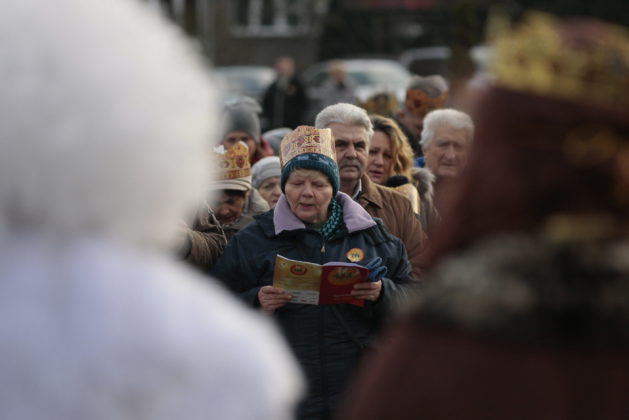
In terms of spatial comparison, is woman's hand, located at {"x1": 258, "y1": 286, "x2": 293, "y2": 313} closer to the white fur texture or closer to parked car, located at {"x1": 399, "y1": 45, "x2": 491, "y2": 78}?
the white fur texture

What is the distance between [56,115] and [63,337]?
365 millimetres

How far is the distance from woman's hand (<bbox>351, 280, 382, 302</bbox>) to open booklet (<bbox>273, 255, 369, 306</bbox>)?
0.02 meters

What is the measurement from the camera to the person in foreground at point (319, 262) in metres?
5.55

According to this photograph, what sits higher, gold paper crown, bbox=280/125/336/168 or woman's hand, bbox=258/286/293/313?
gold paper crown, bbox=280/125/336/168

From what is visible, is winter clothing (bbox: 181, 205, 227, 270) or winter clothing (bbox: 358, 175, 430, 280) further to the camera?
winter clothing (bbox: 358, 175, 430, 280)

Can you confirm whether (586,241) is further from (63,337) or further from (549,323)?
(63,337)

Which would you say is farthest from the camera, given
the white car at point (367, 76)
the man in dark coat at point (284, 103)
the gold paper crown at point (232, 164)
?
the white car at point (367, 76)

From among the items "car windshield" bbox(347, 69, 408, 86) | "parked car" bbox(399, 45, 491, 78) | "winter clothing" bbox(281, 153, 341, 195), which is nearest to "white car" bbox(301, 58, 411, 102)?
"car windshield" bbox(347, 69, 408, 86)

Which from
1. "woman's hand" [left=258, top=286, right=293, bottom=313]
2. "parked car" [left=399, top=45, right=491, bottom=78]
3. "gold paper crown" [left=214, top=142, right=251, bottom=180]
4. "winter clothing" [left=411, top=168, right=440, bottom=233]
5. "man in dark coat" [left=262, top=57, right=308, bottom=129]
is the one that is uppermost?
"woman's hand" [left=258, top=286, right=293, bottom=313]

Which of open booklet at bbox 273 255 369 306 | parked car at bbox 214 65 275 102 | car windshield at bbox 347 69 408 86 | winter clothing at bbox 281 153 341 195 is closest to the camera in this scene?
open booklet at bbox 273 255 369 306

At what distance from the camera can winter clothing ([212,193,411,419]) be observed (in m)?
5.55

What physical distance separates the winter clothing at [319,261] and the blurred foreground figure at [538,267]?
3.50m

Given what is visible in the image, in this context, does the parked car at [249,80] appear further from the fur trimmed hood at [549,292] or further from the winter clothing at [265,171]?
the fur trimmed hood at [549,292]

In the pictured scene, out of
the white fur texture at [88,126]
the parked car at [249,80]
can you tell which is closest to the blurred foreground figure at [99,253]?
the white fur texture at [88,126]
